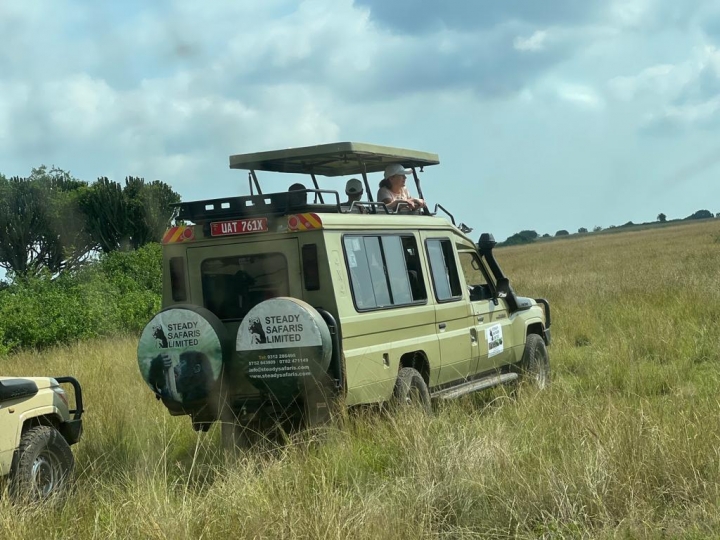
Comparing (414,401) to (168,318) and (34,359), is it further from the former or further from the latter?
(34,359)

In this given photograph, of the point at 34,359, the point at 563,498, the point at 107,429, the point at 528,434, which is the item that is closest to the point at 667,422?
the point at 528,434

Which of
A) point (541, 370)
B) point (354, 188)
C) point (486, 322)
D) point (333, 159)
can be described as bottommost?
point (541, 370)

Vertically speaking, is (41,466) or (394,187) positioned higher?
(394,187)

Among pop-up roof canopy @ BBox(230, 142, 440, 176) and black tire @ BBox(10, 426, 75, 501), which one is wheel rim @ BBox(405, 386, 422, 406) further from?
black tire @ BBox(10, 426, 75, 501)

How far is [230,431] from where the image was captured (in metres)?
7.86

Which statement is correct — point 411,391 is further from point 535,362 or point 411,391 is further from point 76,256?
point 76,256

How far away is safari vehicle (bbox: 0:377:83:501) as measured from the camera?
6.45 metres

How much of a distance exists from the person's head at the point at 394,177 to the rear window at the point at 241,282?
239 cm

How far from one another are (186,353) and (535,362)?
485 cm

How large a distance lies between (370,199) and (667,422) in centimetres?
423

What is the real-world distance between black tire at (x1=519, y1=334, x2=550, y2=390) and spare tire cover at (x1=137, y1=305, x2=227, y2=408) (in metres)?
4.17

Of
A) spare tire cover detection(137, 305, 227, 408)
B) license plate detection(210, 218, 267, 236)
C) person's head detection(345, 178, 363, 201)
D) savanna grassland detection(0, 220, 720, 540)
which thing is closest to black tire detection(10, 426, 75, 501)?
savanna grassland detection(0, 220, 720, 540)

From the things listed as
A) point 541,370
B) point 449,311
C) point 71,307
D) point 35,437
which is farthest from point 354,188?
point 71,307

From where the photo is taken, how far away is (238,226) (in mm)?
7996
